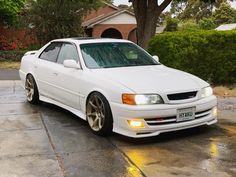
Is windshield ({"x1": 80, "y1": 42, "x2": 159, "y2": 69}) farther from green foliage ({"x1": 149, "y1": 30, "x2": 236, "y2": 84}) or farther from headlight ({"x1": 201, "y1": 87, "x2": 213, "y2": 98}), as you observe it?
green foliage ({"x1": 149, "y1": 30, "x2": 236, "y2": 84})

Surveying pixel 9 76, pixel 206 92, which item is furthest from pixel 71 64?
pixel 9 76

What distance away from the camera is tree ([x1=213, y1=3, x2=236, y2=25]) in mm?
53906

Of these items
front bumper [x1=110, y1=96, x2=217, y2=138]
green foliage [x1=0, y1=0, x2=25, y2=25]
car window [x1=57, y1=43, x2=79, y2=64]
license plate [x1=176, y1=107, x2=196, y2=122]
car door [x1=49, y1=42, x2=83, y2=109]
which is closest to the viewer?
front bumper [x1=110, y1=96, x2=217, y2=138]

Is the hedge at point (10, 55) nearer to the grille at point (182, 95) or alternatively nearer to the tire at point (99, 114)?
the tire at point (99, 114)

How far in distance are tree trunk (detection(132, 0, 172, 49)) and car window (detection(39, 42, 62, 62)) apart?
820 centimetres

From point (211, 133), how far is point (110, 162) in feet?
6.95

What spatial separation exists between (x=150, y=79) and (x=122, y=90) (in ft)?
1.98

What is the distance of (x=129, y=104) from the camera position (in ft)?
19.1

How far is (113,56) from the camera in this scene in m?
7.34

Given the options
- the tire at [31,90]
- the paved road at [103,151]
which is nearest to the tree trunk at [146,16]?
the tire at [31,90]

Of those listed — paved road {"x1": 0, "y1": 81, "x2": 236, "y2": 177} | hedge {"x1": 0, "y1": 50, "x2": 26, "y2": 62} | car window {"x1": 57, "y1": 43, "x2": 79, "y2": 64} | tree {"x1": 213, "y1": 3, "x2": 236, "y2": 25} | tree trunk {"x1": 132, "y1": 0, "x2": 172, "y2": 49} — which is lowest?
paved road {"x1": 0, "y1": 81, "x2": 236, "y2": 177}

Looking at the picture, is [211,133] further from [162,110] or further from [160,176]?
[160,176]

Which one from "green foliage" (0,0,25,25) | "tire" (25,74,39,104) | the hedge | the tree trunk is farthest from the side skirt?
"green foliage" (0,0,25,25)

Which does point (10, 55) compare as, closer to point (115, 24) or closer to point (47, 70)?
point (115, 24)
